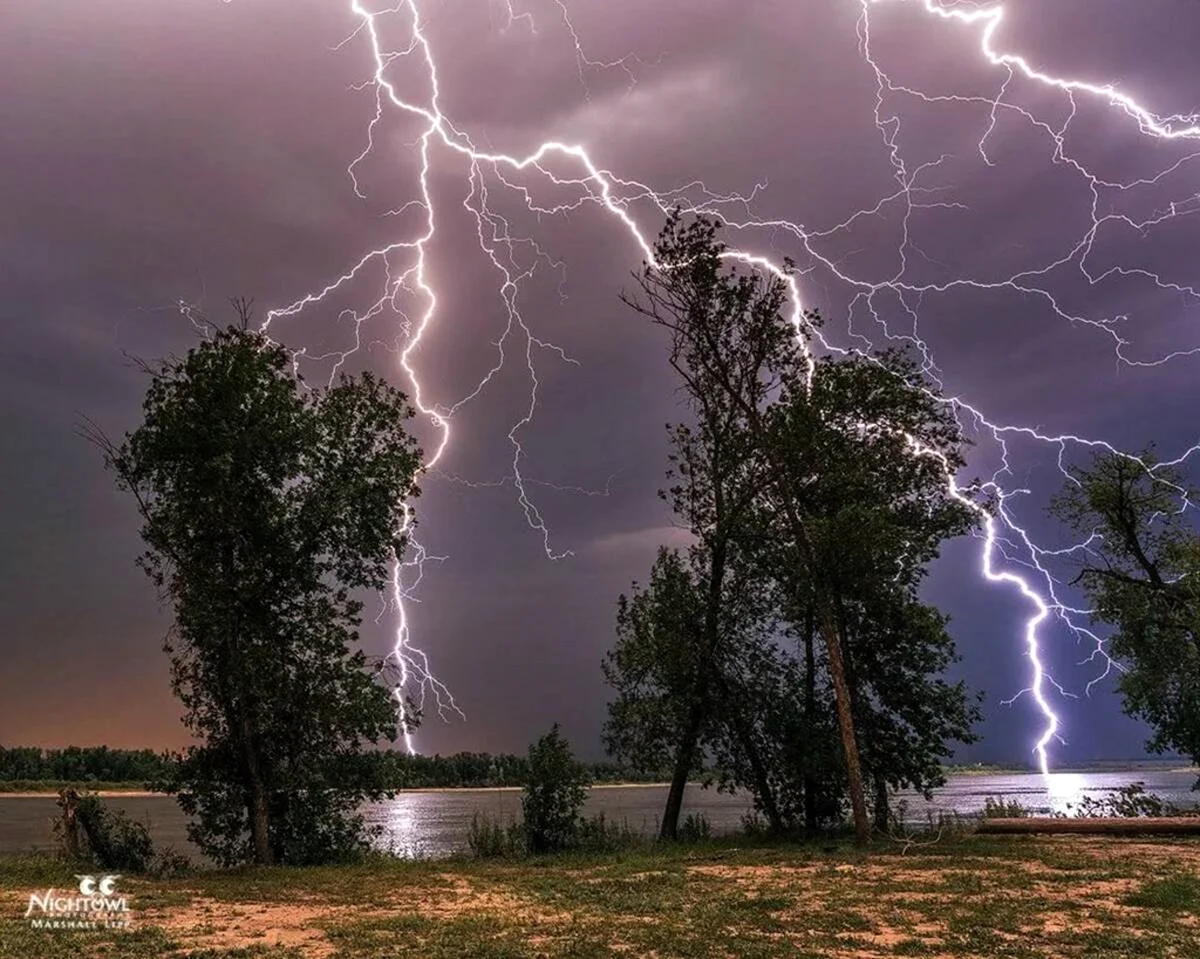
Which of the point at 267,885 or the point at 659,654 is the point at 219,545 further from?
the point at 659,654

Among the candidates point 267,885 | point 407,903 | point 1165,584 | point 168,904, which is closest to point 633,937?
point 407,903

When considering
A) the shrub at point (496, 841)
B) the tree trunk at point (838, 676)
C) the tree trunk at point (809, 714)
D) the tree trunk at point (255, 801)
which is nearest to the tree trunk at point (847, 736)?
the tree trunk at point (838, 676)

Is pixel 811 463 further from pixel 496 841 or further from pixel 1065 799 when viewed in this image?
pixel 1065 799

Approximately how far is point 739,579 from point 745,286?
8.88 m

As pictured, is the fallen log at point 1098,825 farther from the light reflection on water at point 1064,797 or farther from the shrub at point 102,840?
the shrub at point 102,840

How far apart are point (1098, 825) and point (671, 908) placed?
15598 mm

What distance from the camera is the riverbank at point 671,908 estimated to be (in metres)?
8.61

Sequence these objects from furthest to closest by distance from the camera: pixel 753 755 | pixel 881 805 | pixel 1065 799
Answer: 1. pixel 1065 799
2. pixel 753 755
3. pixel 881 805

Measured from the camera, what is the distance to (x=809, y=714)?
2419 cm

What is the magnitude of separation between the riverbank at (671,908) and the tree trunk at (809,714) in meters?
5.62

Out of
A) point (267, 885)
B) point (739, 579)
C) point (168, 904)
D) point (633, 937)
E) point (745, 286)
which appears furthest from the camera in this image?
point (739, 579)

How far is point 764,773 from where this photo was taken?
949 inches

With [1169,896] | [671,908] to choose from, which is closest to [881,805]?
[1169,896]

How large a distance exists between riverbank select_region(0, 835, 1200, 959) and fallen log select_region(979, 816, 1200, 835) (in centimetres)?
286
